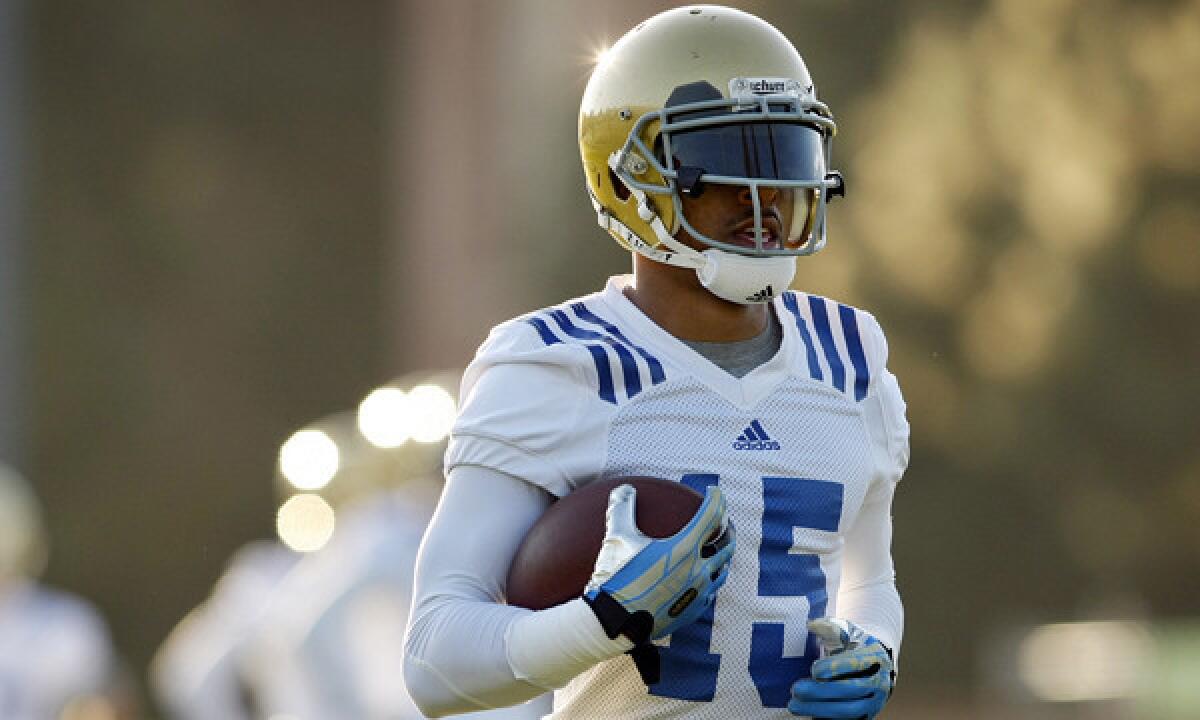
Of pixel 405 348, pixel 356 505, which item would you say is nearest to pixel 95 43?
pixel 405 348

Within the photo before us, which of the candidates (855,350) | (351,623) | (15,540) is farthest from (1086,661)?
(855,350)

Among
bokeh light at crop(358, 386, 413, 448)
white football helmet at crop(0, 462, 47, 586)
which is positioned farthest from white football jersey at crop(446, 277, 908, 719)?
white football helmet at crop(0, 462, 47, 586)

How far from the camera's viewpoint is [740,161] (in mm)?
2742

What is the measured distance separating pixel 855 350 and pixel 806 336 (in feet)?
0.24

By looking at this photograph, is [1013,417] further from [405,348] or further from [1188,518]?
[405,348]

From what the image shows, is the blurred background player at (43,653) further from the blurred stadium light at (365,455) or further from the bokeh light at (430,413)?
the bokeh light at (430,413)

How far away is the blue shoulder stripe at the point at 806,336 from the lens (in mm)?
2873

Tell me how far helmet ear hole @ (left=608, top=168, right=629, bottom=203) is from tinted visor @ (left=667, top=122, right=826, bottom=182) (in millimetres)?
124

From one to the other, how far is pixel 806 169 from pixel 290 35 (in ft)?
48.3

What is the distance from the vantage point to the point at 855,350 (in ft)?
9.73

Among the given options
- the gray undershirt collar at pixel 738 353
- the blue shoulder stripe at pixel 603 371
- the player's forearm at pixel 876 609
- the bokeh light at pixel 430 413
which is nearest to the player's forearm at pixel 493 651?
the blue shoulder stripe at pixel 603 371

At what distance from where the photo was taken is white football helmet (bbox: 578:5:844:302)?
2.75m

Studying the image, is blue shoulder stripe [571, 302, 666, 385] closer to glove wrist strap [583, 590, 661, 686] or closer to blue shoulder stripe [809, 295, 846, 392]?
blue shoulder stripe [809, 295, 846, 392]

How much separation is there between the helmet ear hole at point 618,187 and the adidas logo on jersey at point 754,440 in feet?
1.16
